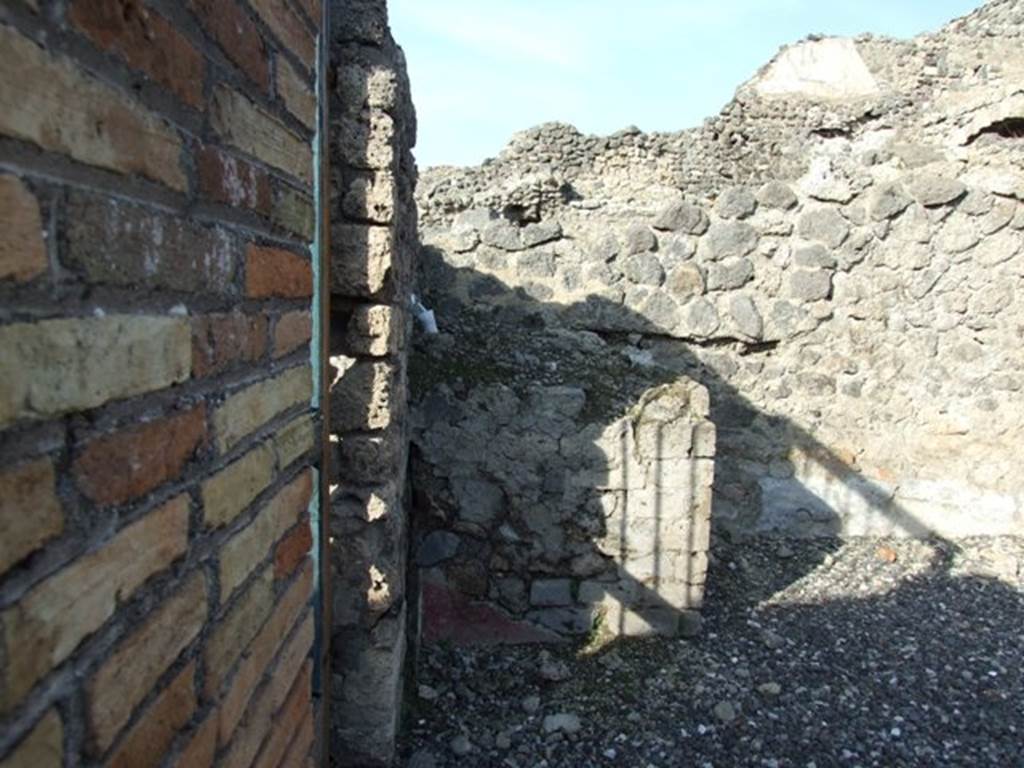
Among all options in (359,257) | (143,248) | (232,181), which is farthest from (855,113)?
(143,248)

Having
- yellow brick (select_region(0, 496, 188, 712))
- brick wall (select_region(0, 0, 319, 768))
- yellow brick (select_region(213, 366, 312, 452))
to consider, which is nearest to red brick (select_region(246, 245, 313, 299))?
brick wall (select_region(0, 0, 319, 768))

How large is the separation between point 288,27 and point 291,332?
49cm

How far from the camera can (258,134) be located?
111 cm

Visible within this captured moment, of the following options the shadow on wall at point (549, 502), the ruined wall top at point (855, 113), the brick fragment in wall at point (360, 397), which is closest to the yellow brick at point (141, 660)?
the brick fragment in wall at point (360, 397)

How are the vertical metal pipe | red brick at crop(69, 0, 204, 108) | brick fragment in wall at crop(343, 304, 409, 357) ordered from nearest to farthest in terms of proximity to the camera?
red brick at crop(69, 0, 204, 108)
the vertical metal pipe
brick fragment in wall at crop(343, 304, 409, 357)

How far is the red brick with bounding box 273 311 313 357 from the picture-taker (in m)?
1.21

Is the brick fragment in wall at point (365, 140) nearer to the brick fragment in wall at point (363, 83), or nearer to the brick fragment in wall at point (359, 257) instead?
the brick fragment in wall at point (363, 83)

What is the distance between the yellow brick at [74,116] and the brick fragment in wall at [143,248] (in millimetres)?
43

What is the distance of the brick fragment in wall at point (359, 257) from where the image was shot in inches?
89.0

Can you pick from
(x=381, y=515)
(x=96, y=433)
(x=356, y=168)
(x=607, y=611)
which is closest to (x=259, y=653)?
(x=96, y=433)

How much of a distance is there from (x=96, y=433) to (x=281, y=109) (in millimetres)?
698

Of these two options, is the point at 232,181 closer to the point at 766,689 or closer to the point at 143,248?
the point at 143,248

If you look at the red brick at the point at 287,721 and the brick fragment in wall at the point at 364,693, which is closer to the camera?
the red brick at the point at 287,721

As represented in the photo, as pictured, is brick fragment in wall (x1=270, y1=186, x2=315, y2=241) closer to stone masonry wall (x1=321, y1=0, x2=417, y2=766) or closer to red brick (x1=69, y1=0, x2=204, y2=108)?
red brick (x1=69, y1=0, x2=204, y2=108)
